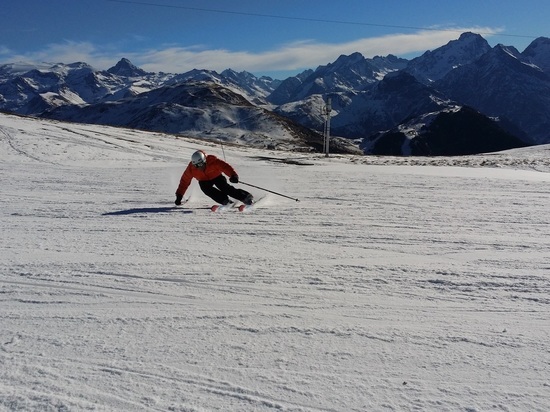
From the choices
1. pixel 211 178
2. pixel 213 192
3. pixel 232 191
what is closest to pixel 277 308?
pixel 232 191

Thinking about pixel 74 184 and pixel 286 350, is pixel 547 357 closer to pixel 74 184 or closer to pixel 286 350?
pixel 286 350

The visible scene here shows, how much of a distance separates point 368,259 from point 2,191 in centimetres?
922

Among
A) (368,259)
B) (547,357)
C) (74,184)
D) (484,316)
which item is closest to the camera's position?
(547,357)

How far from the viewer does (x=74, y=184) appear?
37.9 ft

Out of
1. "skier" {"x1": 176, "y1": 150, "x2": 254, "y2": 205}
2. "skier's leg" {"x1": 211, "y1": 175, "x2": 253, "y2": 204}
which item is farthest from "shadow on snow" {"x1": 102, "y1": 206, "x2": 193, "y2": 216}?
"skier's leg" {"x1": 211, "y1": 175, "x2": 253, "y2": 204}

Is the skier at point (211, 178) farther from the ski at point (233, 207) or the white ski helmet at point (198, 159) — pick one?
the ski at point (233, 207)

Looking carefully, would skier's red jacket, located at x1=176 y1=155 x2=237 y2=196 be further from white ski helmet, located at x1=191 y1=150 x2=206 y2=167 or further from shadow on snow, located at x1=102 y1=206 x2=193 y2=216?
shadow on snow, located at x1=102 y1=206 x2=193 y2=216

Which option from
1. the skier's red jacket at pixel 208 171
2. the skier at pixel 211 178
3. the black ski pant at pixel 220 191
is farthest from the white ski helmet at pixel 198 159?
the black ski pant at pixel 220 191

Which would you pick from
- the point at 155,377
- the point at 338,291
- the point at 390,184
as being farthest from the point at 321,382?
the point at 390,184

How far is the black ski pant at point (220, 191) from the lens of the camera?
353 inches

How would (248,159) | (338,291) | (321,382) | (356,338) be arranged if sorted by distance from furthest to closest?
(248,159), (338,291), (356,338), (321,382)

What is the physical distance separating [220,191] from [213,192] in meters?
0.16

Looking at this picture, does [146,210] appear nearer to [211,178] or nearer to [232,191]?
[211,178]

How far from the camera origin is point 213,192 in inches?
359
